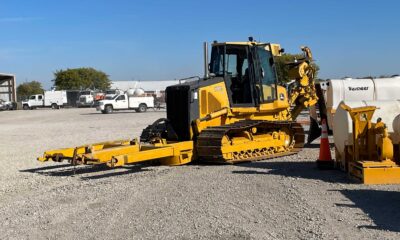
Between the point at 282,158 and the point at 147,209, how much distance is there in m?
5.60

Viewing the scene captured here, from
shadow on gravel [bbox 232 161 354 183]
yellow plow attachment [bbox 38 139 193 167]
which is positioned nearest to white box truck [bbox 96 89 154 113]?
yellow plow attachment [bbox 38 139 193 167]

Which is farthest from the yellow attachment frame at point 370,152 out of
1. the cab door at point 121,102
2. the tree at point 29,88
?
the tree at point 29,88

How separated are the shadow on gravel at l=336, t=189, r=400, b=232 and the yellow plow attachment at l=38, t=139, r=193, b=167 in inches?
158

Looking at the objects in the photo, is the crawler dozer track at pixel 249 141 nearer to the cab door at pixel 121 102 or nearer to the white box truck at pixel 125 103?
the white box truck at pixel 125 103

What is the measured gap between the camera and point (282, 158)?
12.1 m

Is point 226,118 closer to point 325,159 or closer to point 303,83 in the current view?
point 325,159

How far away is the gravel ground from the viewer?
239 inches

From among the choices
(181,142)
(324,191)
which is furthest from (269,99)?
(324,191)

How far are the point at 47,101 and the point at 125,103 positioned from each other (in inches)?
945

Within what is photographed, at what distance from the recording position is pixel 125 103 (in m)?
46.4

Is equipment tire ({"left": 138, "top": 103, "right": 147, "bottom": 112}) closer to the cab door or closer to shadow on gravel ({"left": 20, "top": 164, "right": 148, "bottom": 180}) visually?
the cab door

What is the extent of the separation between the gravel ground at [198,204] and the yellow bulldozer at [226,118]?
1.66 feet

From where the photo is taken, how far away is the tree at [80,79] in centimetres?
9369

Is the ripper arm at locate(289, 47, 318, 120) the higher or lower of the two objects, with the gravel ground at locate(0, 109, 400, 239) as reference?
higher
